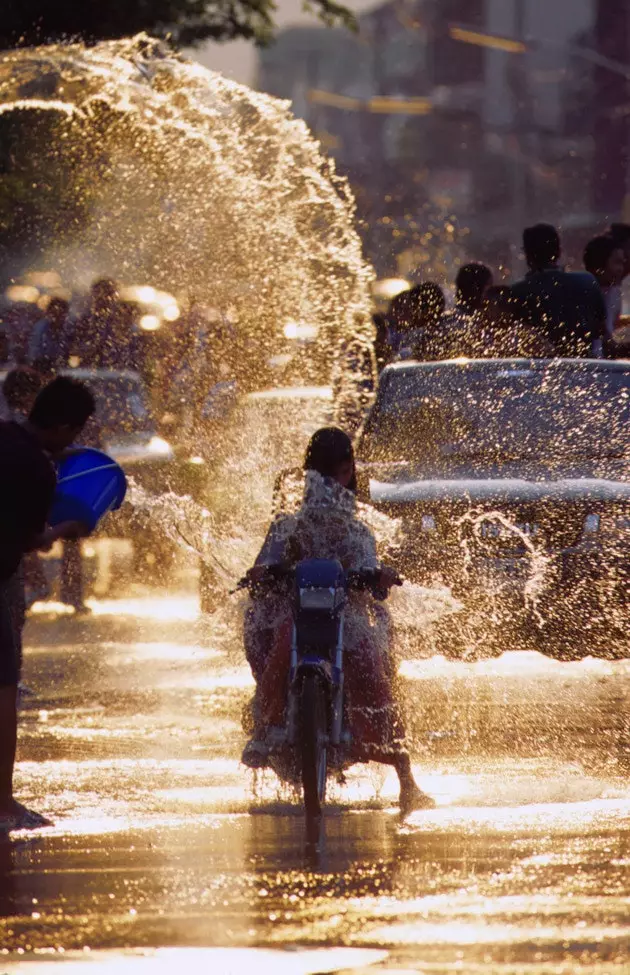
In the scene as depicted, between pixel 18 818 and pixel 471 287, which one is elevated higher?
pixel 471 287

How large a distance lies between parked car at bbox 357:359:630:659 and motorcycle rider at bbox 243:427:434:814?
354 centimetres

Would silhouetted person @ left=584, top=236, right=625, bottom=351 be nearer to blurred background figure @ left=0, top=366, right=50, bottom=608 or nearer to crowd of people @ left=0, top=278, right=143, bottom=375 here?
blurred background figure @ left=0, top=366, right=50, bottom=608

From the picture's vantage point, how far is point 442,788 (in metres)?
9.19

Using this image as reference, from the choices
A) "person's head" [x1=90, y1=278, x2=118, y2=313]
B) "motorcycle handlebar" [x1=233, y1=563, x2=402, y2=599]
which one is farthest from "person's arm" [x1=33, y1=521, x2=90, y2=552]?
"person's head" [x1=90, y1=278, x2=118, y2=313]

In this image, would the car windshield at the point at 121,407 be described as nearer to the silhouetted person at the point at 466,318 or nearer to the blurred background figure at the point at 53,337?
the blurred background figure at the point at 53,337

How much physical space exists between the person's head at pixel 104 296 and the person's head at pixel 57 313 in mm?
388

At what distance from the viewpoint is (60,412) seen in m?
8.91

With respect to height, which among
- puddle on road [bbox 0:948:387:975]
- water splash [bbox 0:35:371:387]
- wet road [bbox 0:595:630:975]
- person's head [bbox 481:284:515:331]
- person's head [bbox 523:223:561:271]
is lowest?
puddle on road [bbox 0:948:387:975]

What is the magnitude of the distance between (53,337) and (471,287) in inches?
221

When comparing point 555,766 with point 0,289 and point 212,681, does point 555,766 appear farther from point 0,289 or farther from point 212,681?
point 0,289

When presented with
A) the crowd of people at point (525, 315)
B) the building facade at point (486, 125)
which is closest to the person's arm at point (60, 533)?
the crowd of people at point (525, 315)

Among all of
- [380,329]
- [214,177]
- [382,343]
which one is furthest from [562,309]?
[214,177]

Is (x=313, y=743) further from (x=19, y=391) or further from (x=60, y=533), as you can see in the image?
Answer: (x=19, y=391)

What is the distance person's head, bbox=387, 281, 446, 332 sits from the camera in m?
16.1
